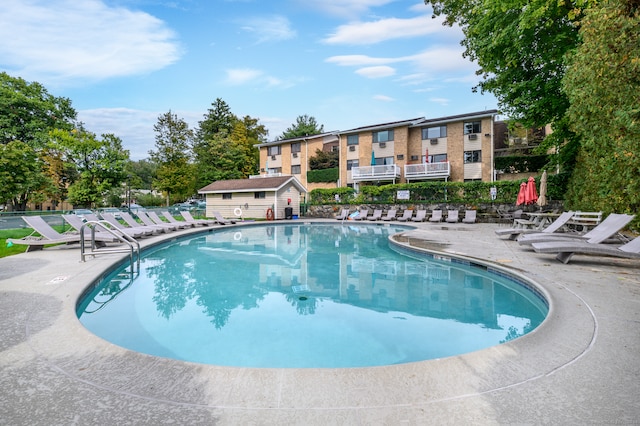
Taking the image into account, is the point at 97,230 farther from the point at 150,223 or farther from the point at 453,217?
the point at 453,217

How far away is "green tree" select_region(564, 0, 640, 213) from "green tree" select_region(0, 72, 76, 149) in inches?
1655

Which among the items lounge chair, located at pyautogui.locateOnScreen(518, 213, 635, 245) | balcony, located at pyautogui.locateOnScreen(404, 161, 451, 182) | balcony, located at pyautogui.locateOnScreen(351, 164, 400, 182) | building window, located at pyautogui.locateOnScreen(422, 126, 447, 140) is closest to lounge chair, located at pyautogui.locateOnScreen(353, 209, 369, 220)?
balcony, located at pyautogui.locateOnScreen(351, 164, 400, 182)

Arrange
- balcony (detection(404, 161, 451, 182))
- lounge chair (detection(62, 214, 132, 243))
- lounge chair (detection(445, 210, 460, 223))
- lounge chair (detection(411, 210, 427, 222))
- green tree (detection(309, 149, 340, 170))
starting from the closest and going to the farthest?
lounge chair (detection(62, 214, 132, 243))
lounge chair (detection(445, 210, 460, 223))
lounge chair (detection(411, 210, 427, 222))
balcony (detection(404, 161, 451, 182))
green tree (detection(309, 149, 340, 170))

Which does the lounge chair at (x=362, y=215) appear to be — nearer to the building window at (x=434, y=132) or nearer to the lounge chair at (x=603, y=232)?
the building window at (x=434, y=132)

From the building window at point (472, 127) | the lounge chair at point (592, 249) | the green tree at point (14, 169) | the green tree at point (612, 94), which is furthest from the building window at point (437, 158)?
the green tree at point (14, 169)

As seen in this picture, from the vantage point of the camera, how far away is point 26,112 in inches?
1251

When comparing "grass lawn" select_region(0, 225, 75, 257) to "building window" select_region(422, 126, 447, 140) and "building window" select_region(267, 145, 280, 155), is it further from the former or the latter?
"building window" select_region(422, 126, 447, 140)

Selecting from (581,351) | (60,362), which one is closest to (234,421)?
(60,362)

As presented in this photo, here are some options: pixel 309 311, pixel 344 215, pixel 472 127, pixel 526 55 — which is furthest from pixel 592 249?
pixel 472 127

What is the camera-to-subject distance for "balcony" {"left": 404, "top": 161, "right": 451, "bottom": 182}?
1105 inches

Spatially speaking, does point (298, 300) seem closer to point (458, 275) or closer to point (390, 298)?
point (390, 298)

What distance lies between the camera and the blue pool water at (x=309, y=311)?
13.4 ft

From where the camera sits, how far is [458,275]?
7457 millimetres

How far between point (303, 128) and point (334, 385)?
1891 inches
